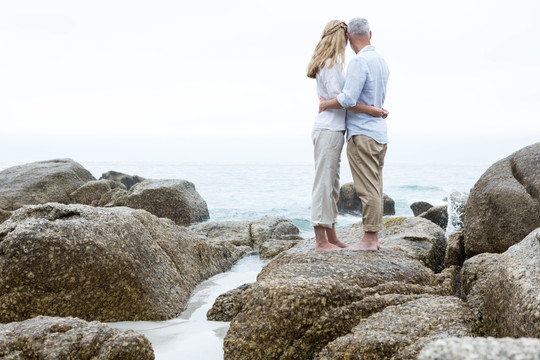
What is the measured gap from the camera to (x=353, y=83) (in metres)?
4.71

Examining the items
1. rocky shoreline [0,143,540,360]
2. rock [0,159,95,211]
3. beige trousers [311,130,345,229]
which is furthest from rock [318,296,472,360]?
rock [0,159,95,211]

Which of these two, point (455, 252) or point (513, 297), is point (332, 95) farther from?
point (513, 297)

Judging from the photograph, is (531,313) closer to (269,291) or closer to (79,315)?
(269,291)

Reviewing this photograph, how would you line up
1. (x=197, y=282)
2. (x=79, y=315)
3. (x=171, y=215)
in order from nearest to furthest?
(x=79, y=315) < (x=197, y=282) < (x=171, y=215)

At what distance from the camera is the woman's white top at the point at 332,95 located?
16.2 ft

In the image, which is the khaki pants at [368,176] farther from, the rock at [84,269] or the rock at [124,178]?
the rock at [124,178]

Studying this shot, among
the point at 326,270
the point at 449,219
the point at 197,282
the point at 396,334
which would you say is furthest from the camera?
the point at 449,219

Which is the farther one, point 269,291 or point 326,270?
point 326,270

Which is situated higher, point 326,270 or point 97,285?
point 326,270

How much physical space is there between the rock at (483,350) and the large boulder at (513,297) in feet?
4.75

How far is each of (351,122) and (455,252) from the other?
2212 millimetres

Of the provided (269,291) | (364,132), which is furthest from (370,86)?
(269,291)

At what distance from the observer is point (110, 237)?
451cm

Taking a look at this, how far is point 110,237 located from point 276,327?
6.59ft
